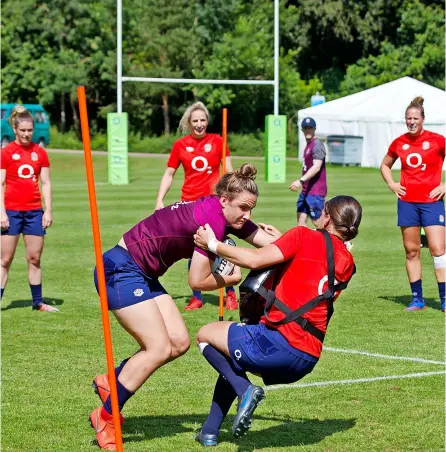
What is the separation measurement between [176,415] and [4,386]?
5.34 ft

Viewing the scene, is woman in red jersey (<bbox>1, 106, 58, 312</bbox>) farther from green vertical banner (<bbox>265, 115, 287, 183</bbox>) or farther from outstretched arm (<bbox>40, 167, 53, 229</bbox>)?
green vertical banner (<bbox>265, 115, 287, 183</bbox>)

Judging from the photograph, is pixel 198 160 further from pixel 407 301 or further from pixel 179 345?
pixel 179 345

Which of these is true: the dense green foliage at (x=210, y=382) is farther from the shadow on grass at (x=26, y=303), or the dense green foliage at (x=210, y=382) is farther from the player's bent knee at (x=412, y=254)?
the player's bent knee at (x=412, y=254)

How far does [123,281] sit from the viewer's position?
21.3ft

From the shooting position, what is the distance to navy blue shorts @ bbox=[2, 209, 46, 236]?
1123 centimetres

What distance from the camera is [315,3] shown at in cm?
6162

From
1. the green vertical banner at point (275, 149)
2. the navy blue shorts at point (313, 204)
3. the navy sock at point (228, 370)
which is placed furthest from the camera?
the green vertical banner at point (275, 149)

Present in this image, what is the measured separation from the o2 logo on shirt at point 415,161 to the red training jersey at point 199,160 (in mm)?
2101

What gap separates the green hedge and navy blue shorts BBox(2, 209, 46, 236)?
43.1m

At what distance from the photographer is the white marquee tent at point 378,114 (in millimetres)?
43156

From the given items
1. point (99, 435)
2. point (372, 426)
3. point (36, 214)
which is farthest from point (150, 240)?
point (36, 214)

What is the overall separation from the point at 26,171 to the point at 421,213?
4.28 metres

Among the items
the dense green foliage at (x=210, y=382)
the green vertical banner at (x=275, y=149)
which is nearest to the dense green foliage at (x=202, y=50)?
the green vertical banner at (x=275, y=149)

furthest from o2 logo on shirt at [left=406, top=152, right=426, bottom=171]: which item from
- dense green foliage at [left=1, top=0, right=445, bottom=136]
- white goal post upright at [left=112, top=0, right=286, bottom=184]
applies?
dense green foliage at [left=1, top=0, right=445, bottom=136]
